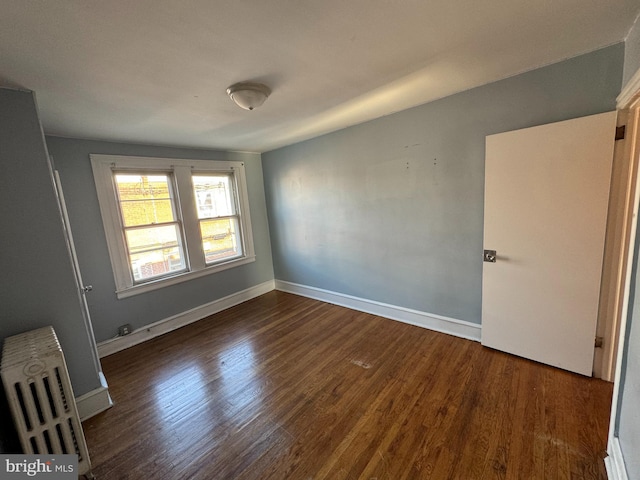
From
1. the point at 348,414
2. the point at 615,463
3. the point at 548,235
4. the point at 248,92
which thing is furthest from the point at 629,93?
the point at 348,414

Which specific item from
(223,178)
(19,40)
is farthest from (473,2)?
(223,178)

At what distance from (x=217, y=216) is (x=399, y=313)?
284 cm

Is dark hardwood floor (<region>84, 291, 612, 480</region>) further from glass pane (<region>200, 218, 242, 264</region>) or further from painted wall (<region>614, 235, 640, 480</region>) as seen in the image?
glass pane (<region>200, 218, 242, 264</region>)

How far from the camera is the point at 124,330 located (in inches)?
114

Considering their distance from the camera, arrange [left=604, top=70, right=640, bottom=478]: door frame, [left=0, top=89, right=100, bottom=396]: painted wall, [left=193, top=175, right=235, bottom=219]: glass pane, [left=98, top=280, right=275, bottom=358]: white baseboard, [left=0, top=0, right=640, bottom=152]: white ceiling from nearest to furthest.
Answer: [left=0, top=0, right=640, bottom=152]: white ceiling
[left=604, top=70, right=640, bottom=478]: door frame
[left=0, top=89, right=100, bottom=396]: painted wall
[left=98, top=280, right=275, bottom=358]: white baseboard
[left=193, top=175, right=235, bottom=219]: glass pane

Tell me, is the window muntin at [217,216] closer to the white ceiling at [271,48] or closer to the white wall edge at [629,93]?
the white ceiling at [271,48]

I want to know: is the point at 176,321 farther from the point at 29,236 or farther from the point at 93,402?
the point at 29,236

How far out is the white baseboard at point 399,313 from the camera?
8.42 ft

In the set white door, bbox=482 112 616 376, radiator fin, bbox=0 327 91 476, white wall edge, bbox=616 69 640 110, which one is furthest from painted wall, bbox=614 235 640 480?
radiator fin, bbox=0 327 91 476

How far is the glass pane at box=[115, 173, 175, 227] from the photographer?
116 inches

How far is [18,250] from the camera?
1586 millimetres

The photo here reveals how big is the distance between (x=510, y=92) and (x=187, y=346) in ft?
12.7

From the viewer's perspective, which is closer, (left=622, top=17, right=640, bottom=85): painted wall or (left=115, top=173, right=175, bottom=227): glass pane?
(left=622, top=17, right=640, bottom=85): painted wall

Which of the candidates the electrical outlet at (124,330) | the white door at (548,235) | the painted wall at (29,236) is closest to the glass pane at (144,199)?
the electrical outlet at (124,330)
